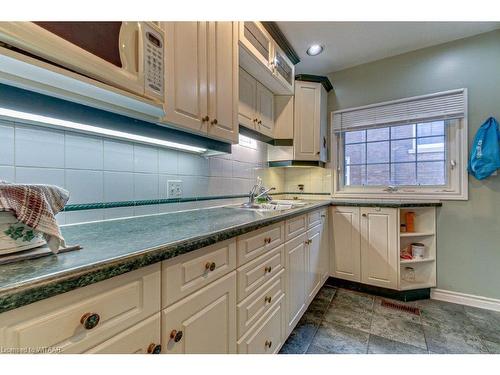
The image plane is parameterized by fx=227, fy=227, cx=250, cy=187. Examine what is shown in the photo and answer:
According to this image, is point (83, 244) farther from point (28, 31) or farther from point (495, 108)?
point (495, 108)

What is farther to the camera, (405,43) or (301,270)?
(405,43)

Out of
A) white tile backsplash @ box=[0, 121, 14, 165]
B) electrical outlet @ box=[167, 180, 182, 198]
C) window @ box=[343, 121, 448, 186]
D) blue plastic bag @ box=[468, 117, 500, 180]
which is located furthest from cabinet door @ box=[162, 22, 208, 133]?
blue plastic bag @ box=[468, 117, 500, 180]

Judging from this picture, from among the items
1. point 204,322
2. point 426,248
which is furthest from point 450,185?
point 204,322

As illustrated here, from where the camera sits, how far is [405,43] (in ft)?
7.34

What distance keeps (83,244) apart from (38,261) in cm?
16

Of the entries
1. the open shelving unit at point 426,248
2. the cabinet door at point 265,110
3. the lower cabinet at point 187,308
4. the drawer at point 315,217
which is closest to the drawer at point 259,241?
the lower cabinet at point 187,308

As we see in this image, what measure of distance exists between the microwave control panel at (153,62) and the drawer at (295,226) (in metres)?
1.02

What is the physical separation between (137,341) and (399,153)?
2778mm

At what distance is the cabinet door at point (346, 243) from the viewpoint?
7.50 feet

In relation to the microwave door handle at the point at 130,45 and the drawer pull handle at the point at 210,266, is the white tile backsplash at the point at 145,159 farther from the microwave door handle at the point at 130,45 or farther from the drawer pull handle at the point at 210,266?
the drawer pull handle at the point at 210,266

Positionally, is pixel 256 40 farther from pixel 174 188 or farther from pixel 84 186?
pixel 84 186

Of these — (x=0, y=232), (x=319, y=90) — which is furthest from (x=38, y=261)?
(x=319, y=90)

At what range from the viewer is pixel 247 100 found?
6.21 feet

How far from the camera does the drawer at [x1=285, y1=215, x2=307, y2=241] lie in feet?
4.78
